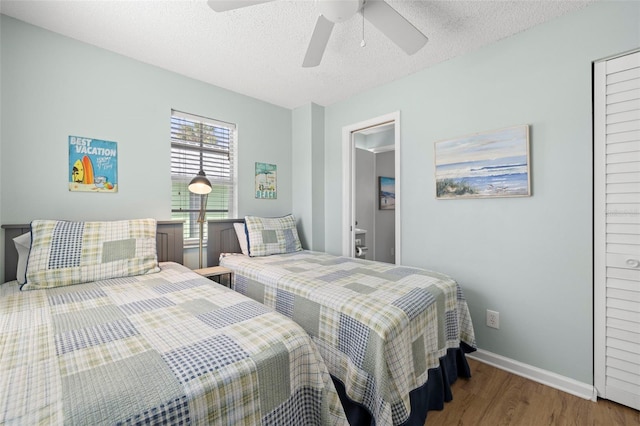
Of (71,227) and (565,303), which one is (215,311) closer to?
(71,227)

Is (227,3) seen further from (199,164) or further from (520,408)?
(520,408)

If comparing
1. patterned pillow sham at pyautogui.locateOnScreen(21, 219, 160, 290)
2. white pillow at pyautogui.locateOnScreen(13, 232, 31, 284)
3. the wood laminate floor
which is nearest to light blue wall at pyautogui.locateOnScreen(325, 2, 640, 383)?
the wood laminate floor

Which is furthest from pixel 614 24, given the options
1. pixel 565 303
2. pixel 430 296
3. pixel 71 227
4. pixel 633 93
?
pixel 71 227

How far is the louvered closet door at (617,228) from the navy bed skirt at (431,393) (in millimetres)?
784

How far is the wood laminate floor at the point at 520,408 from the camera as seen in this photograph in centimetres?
→ 154

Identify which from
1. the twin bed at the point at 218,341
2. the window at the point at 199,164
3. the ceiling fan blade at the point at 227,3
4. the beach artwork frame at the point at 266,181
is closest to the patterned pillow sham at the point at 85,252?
the twin bed at the point at 218,341

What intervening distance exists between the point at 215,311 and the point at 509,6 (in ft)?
8.22

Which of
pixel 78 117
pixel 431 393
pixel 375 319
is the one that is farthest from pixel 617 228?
pixel 78 117

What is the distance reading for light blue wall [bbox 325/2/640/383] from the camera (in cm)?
175

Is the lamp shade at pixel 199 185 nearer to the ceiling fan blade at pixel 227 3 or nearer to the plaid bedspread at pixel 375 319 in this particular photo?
the plaid bedspread at pixel 375 319

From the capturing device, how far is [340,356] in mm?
1432

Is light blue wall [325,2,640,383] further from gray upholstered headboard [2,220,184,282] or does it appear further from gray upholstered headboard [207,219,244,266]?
gray upholstered headboard [2,220,184,282]

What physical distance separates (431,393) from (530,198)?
1489 mm

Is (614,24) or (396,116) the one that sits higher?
(614,24)
